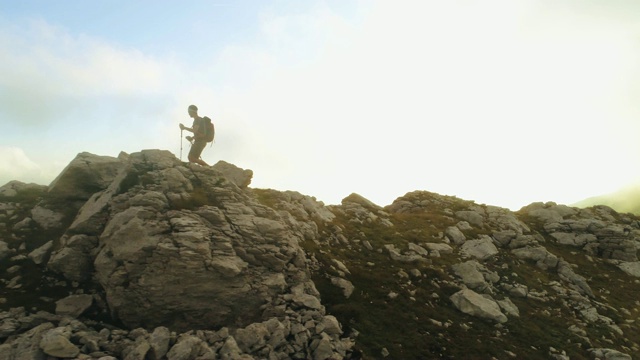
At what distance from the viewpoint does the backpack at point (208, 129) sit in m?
25.8

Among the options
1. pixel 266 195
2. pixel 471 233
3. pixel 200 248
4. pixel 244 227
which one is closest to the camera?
pixel 200 248

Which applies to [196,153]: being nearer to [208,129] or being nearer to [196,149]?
[196,149]

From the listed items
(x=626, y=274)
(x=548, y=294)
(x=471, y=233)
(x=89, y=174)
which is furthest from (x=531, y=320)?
(x=89, y=174)

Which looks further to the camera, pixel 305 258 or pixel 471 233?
pixel 471 233

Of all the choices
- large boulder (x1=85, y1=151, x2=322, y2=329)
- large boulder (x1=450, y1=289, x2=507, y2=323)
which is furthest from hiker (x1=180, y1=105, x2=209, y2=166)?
large boulder (x1=450, y1=289, x2=507, y2=323)

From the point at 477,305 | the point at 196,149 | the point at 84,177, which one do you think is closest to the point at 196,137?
the point at 196,149

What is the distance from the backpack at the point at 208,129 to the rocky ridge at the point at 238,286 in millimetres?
3004

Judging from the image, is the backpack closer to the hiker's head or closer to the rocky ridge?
the hiker's head

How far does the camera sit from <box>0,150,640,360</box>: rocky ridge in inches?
645

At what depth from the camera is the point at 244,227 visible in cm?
2169

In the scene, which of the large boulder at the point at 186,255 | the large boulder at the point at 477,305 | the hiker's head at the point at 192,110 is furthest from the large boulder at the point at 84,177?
the large boulder at the point at 477,305

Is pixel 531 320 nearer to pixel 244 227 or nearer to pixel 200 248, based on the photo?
pixel 244 227

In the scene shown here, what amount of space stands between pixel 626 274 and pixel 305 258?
35.4 metres

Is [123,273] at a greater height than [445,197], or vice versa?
[445,197]
